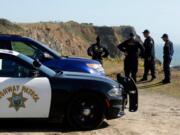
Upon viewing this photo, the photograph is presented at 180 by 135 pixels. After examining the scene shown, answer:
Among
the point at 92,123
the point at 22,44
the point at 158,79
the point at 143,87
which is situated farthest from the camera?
the point at 158,79

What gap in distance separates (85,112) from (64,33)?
3639 inches

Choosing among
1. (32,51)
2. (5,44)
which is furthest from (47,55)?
(5,44)

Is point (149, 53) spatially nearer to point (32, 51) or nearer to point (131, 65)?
point (131, 65)

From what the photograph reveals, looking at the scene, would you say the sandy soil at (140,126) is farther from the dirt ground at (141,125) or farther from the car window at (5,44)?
the car window at (5,44)

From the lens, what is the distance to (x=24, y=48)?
15.3m

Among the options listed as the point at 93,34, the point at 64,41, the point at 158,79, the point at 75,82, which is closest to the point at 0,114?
the point at 75,82

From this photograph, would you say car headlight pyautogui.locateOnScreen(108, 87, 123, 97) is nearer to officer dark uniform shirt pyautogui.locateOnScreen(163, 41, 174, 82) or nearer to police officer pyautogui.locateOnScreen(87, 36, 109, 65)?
police officer pyautogui.locateOnScreen(87, 36, 109, 65)

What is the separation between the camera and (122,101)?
38.5 ft

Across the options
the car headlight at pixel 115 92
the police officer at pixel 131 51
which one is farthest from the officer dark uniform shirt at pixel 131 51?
the car headlight at pixel 115 92

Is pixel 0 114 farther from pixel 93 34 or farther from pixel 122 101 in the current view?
pixel 93 34

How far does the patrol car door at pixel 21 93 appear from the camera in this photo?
35.6 feet

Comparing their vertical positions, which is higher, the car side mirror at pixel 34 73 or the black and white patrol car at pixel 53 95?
the car side mirror at pixel 34 73

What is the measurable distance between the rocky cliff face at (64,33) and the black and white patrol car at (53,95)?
2128 inches

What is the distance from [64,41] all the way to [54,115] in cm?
8946
